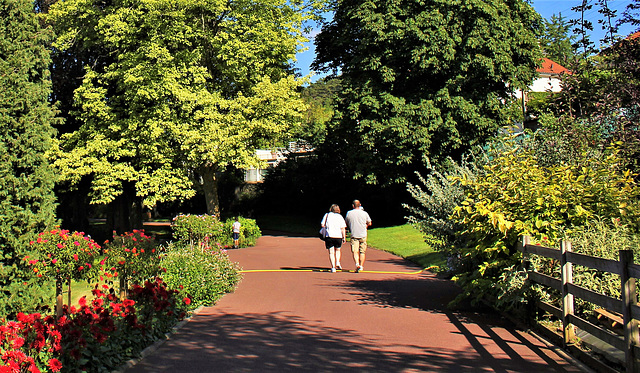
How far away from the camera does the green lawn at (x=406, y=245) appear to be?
63.4 ft

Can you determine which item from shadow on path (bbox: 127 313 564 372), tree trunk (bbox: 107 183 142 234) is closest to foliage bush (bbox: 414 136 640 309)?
shadow on path (bbox: 127 313 564 372)

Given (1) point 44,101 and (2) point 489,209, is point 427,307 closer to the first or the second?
(2) point 489,209

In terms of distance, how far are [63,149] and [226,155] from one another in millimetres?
8459

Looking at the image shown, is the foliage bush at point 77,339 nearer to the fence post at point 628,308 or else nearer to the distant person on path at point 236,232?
the fence post at point 628,308

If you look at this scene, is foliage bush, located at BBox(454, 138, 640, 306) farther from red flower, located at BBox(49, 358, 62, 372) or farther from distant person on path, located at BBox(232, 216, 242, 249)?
distant person on path, located at BBox(232, 216, 242, 249)

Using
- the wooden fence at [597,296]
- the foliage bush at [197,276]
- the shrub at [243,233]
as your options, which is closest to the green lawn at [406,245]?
the shrub at [243,233]

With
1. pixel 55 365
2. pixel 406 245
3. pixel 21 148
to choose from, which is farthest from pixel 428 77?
pixel 55 365

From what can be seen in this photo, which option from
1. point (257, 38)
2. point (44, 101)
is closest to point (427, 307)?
point (44, 101)

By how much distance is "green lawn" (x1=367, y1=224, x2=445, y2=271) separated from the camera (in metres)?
19.3

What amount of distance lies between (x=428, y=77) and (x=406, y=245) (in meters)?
10.3

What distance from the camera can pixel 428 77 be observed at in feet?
103

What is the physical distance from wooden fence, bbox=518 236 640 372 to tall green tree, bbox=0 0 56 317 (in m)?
11.2

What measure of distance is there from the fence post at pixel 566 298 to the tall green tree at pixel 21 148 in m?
11.5

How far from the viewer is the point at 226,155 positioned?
1084 inches
